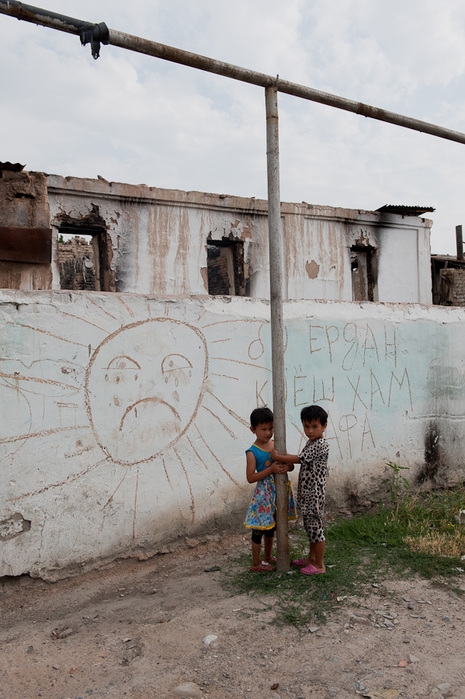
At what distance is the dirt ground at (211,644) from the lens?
261 cm

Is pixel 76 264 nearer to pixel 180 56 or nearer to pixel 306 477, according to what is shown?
pixel 180 56

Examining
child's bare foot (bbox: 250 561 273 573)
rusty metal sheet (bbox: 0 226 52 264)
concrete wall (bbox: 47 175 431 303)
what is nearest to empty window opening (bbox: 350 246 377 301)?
concrete wall (bbox: 47 175 431 303)

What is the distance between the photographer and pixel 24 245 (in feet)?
17.9

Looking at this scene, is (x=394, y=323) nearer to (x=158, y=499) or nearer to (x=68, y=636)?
(x=158, y=499)

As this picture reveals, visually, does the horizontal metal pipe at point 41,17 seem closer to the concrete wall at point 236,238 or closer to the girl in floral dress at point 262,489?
the girl in floral dress at point 262,489

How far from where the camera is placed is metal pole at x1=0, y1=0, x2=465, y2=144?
118 inches

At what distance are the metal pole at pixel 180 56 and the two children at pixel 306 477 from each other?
2064mm

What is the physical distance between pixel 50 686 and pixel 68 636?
48cm

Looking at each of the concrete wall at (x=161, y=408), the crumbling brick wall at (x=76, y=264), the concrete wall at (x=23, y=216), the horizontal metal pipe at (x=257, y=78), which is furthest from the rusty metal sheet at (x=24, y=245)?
the crumbling brick wall at (x=76, y=264)

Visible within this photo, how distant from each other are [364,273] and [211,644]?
1214cm

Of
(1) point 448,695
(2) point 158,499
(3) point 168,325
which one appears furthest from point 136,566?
(1) point 448,695

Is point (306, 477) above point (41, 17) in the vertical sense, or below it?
below

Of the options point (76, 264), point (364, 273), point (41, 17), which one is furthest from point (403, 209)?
point (41, 17)

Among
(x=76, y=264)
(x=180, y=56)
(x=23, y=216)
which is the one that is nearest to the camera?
(x=180, y=56)
